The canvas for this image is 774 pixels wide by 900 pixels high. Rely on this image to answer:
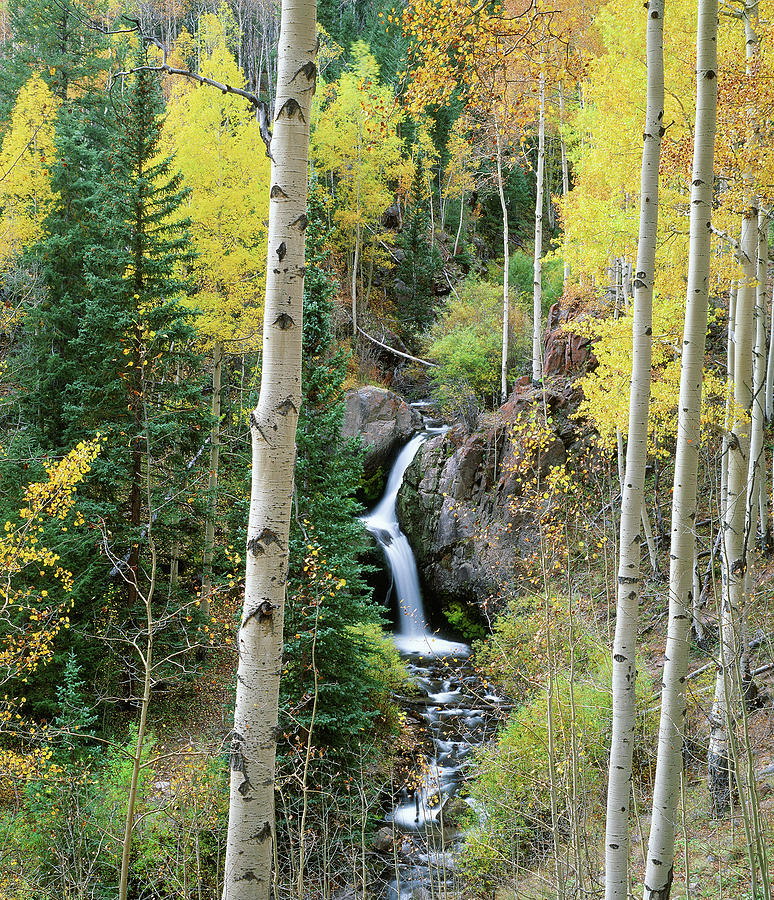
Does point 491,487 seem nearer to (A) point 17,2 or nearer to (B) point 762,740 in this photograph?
(B) point 762,740

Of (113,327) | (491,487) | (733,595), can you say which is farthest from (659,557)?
(113,327)

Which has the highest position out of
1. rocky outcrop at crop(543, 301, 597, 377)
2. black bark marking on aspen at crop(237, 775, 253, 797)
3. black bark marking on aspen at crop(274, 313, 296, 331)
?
rocky outcrop at crop(543, 301, 597, 377)

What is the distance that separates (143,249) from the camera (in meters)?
9.90

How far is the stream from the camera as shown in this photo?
6.62 meters

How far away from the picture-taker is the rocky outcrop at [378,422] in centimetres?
1602

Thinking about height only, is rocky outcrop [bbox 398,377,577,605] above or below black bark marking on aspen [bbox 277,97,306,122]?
below

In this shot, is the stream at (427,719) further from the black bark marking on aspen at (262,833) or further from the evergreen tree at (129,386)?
the evergreen tree at (129,386)

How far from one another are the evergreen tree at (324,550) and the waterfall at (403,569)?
460 cm

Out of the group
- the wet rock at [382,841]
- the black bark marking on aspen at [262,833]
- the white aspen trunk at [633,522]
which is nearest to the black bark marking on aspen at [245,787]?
the black bark marking on aspen at [262,833]

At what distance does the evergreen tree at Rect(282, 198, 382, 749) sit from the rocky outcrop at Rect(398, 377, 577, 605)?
455 cm

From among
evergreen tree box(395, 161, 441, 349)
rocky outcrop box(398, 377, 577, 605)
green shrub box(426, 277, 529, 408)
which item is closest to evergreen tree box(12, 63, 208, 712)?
rocky outcrop box(398, 377, 577, 605)

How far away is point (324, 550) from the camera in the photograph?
7.74 m

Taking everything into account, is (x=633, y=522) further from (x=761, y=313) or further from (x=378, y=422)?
(x=378, y=422)

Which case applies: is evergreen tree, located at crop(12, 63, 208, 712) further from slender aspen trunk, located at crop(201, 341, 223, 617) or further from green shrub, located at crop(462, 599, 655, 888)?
green shrub, located at crop(462, 599, 655, 888)
